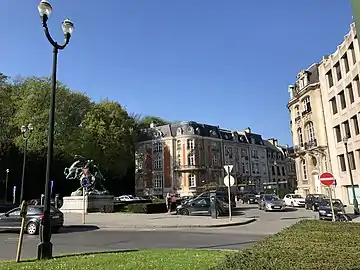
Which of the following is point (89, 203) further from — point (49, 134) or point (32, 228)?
point (49, 134)

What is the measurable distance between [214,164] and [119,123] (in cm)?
2761

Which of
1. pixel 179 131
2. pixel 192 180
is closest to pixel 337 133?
pixel 192 180

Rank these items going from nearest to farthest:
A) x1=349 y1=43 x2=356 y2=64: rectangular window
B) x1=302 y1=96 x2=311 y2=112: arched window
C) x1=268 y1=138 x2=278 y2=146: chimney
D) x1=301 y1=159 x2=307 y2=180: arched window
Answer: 1. x1=349 y1=43 x2=356 y2=64: rectangular window
2. x1=302 y1=96 x2=311 y2=112: arched window
3. x1=301 y1=159 x2=307 y2=180: arched window
4. x1=268 y1=138 x2=278 y2=146: chimney

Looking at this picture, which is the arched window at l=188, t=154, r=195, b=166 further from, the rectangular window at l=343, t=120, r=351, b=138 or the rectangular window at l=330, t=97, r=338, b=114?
the rectangular window at l=343, t=120, r=351, b=138

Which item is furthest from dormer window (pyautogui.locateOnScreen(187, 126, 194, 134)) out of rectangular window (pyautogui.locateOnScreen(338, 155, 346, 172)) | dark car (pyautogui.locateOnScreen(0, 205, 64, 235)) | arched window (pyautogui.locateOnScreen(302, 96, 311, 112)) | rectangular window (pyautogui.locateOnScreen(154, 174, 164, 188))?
dark car (pyautogui.locateOnScreen(0, 205, 64, 235))

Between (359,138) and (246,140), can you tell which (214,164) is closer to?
(246,140)

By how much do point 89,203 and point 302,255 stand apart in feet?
99.4

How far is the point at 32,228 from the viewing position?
17.1 metres

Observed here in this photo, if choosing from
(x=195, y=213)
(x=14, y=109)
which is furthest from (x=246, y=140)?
(x=195, y=213)

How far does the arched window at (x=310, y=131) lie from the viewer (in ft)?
159

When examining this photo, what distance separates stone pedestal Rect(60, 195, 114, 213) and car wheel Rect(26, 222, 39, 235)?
1418 centimetres

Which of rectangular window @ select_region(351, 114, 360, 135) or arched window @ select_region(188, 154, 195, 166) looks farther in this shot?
arched window @ select_region(188, 154, 195, 166)

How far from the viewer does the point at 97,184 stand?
35562 millimetres

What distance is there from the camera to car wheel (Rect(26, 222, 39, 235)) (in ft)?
55.9
